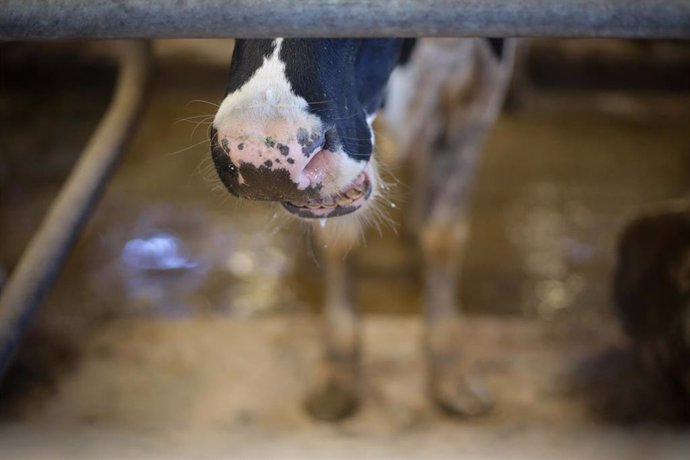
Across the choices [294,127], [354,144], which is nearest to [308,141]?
[294,127]

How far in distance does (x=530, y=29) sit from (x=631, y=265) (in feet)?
4.64

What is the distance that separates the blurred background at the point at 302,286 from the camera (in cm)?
209

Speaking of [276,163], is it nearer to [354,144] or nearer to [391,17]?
[354,144]

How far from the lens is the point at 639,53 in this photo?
4348 mm

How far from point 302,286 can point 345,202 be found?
1.68m

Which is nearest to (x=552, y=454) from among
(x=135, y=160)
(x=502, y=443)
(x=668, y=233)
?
(x=502, y=443)

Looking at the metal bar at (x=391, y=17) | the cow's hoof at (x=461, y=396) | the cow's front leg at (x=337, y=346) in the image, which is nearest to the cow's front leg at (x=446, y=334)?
the cow's hoof at (x=461, y=396)

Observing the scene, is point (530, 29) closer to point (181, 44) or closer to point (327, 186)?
point (327, 186)

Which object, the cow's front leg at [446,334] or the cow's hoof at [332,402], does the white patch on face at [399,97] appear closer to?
the cow's front leg at [446,334]

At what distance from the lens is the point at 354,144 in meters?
1.34

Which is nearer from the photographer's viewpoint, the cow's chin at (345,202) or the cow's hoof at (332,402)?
the cow's chin at (345,202)

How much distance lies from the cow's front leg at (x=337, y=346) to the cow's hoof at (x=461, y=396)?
0.27 metres

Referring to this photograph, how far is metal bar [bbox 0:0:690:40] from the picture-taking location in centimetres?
97

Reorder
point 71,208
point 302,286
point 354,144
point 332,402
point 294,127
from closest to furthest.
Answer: point 294,127, point 354,144, point 71,208, point 332,402, point 302,286
